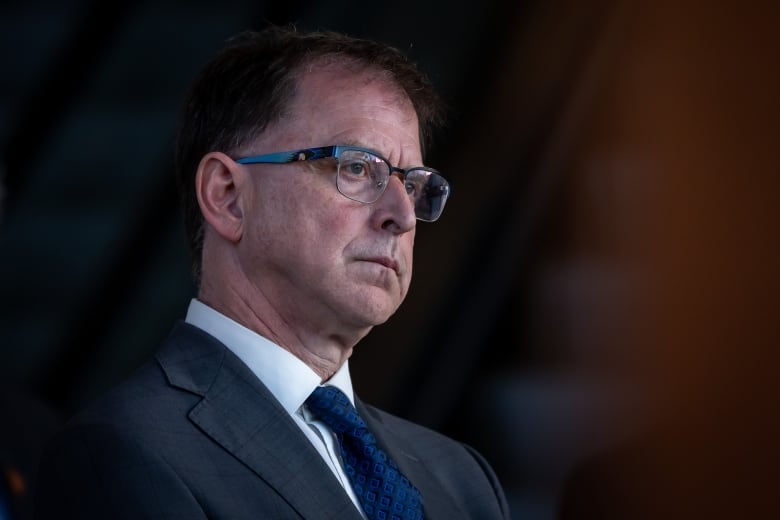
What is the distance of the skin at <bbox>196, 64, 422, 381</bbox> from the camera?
5.04 feet

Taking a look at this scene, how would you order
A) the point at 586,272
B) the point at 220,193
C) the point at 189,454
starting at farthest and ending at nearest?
1. the point at 586,272
2. the point at 220,193
3. the point at 189,454

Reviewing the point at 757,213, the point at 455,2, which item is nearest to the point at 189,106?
the point at 757,213

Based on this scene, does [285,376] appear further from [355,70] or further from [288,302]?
[355,70]

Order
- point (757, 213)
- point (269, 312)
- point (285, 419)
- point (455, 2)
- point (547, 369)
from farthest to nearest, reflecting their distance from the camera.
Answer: point (455, 2)
point (547, 369)
point (757, 213)
point (269, 312)
point (285, 419)

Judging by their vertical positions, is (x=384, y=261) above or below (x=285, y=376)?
above

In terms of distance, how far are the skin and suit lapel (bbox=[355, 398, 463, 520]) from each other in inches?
5.0

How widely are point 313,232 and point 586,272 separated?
1900mm

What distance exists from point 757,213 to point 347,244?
5.36ft

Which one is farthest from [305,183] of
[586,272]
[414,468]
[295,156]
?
[586,272]

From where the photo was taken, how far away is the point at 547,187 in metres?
3.36

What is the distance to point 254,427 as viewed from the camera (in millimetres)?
1418

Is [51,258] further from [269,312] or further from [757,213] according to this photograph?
[269,312]

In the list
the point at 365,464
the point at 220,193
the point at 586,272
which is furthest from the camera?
the point at 586,272

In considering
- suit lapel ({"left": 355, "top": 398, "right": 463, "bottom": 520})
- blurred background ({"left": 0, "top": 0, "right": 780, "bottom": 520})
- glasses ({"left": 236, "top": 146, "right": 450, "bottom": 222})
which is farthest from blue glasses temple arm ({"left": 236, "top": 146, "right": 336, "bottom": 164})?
blurred background ({"left": 0, "top": 0, "right": 780, "bottom": 520})
